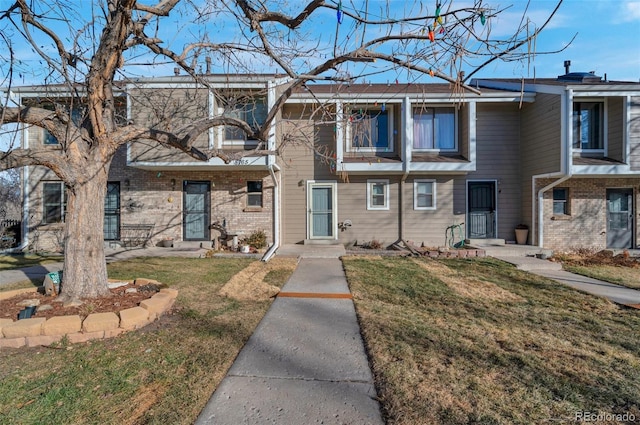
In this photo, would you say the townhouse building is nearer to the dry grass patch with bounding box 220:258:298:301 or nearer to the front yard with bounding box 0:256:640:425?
the dry grass patch with bounding box 220:258:298:301

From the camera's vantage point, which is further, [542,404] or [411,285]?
[411,285]

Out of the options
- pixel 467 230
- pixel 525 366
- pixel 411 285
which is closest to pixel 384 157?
pixel 467 230

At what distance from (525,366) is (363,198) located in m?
8.60

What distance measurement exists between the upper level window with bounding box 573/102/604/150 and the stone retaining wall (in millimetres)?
13057

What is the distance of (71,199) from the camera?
4312mm

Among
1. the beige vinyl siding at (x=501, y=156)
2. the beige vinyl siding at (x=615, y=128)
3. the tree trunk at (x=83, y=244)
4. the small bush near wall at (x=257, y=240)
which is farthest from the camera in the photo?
the beige vinyl siding at (x=501, y=156)

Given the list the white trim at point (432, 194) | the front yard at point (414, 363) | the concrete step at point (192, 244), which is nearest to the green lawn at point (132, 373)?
the front yard at point (414, 363)

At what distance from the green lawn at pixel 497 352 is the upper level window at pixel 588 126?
23.1ft

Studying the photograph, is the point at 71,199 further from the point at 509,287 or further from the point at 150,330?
the point at 509,287

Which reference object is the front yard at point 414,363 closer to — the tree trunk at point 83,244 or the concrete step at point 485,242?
the tree trunk at point 83,244

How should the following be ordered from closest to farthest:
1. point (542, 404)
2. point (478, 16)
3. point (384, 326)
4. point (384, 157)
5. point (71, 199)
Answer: point (542, 404) → point (478, 16) → point (384, 326) → point (71, 199) → point (384, 157)

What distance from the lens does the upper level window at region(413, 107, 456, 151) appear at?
37.5 ft

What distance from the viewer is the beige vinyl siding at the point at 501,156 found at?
451 inches

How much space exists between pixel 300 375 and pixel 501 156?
11.3 metres
